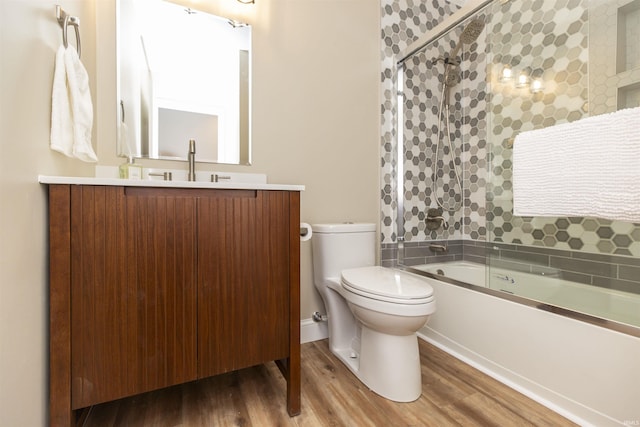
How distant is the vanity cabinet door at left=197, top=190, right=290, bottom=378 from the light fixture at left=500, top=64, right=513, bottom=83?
1.61 m

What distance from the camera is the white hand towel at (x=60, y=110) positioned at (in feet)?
2.92

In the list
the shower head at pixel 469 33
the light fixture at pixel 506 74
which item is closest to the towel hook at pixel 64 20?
the shower head at pixel 469 33

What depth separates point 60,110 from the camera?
90 cm

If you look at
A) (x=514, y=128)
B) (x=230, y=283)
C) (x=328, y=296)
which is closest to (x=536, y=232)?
(x=514, y=128)

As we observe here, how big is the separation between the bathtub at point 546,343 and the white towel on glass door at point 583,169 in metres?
0.43

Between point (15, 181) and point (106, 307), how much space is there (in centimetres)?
41

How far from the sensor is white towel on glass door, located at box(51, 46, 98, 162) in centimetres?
90

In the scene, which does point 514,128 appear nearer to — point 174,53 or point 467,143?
point 467,143

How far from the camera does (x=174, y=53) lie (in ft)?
4.93

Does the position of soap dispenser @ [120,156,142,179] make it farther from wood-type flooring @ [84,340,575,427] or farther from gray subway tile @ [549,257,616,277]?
gray subway tile @ [549,257,616,277]

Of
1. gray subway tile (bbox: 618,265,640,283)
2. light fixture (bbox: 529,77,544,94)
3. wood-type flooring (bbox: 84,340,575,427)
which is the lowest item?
wood-type flooring (bbox: 84,340,575,427)

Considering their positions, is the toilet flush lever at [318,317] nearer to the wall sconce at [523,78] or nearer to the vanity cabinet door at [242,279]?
the vanity cabinet door at [242,279]

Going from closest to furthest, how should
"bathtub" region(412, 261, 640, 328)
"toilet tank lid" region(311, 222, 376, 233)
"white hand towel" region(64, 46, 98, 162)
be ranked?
"white hand towel" region(64, 46, 98, 162) < "bathtub" region(412, 261, 640, 328) < "toilet tank lid" region(311, 222, 376, 233)

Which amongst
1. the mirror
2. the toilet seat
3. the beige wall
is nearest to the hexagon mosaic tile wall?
the beige wall
